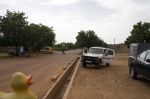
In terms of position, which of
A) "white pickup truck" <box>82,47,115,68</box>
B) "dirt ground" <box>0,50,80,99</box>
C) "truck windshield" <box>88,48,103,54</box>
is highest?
"truck windshield" <box>88,48,103,54</box>

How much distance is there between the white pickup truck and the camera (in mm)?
29984

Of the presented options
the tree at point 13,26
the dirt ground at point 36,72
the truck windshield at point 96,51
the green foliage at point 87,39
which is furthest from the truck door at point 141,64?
the green foliage at point 87,39

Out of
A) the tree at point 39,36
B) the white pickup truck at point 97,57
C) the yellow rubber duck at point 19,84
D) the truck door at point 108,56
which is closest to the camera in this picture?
the yellow rubber duck at point 19,84

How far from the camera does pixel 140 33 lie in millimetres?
65438

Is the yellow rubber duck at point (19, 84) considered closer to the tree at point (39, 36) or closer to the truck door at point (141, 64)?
the truck door at point (141, 64)

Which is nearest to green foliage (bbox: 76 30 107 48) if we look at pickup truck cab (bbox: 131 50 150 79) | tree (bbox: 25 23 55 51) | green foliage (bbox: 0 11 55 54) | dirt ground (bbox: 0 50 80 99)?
tree (bbox: 25 23 55 51)

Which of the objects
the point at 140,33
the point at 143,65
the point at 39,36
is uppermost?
the point at 140,33

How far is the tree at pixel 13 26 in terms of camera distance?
194ft

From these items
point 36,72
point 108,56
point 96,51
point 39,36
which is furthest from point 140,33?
point 36,72

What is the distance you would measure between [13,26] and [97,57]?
3163 centimetres

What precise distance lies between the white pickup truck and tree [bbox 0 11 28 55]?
1162 inches

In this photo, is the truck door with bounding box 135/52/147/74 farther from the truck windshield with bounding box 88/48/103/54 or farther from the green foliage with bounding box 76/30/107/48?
the green foliage with bounding box 76/30/107/48

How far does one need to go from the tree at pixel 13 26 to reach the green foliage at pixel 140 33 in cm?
1980

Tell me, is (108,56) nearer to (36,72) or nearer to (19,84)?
(36,72)
